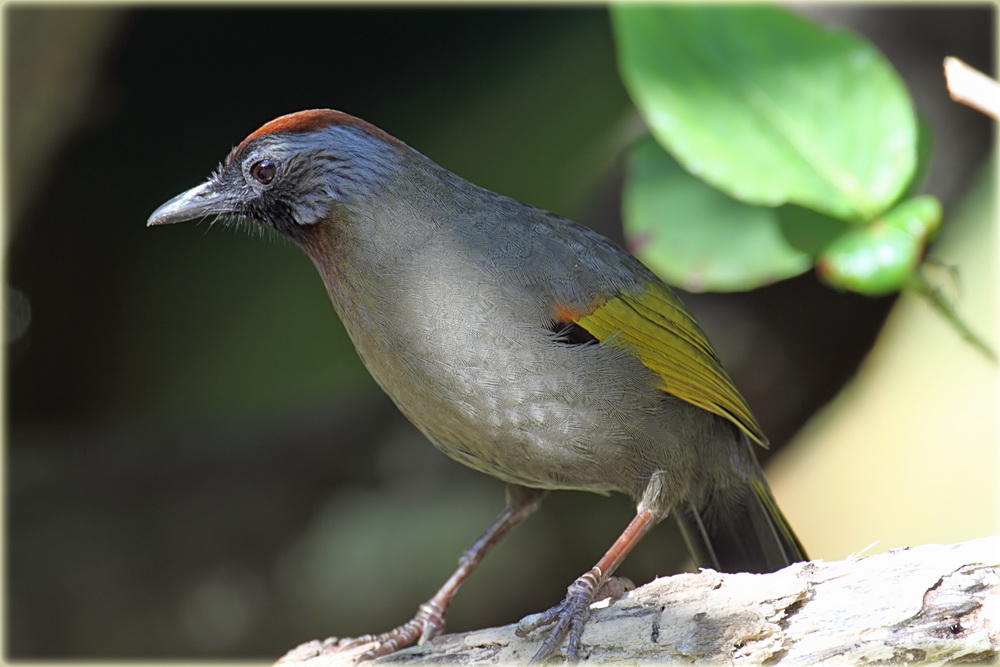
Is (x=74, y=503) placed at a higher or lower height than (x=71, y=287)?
lower

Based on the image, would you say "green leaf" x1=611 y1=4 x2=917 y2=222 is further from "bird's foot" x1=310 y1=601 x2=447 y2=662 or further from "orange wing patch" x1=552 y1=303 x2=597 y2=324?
Result: "bird's foot" x1=310 y1=601 x2=447 y2=662

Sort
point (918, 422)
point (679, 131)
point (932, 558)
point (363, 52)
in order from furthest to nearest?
point (363, 52), point (918, 422), point (679, 131), point (932, 558)

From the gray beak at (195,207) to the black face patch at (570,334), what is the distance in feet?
3.94

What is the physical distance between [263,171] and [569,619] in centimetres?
178

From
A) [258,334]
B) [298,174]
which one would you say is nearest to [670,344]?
[298,174]

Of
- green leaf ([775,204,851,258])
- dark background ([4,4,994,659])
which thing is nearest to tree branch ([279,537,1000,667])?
green leaf ([775,204,851,258])

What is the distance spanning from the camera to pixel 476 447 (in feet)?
11.1

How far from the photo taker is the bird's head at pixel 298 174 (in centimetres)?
352

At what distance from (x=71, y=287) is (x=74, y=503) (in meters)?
1.52

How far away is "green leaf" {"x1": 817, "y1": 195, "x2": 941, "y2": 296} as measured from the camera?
3723mm

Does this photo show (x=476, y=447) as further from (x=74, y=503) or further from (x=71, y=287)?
(x=71, y=287)

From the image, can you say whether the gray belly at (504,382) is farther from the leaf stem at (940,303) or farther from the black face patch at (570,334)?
the leaf stem at (940,303)

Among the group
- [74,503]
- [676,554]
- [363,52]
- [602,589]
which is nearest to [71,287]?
[74,503]

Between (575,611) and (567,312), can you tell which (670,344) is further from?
(575,611)
